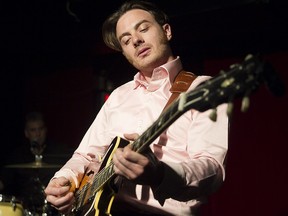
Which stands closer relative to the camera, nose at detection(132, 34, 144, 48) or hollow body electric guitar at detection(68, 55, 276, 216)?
hollow body electric guitar at detection(68, 55, 276, 216)

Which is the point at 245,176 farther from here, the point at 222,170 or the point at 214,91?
the point at 214,91

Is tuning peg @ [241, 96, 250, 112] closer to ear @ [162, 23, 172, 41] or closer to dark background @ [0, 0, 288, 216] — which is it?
ear @ [162, 23, 172, 41]

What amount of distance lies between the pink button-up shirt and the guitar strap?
0.03m

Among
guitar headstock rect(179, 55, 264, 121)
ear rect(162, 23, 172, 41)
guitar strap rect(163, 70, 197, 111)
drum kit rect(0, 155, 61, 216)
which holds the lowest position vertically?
drum kit rect(0, 155, 61, 216)

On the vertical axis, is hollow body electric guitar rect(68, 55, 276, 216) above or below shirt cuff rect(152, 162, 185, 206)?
above

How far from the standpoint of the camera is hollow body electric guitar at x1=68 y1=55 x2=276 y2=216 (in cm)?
126

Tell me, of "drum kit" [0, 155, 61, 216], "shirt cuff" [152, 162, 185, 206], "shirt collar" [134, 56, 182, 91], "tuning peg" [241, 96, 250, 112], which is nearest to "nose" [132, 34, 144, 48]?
"shirt collar" [134, 56, 182, 91]

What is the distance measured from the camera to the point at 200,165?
5.57ft

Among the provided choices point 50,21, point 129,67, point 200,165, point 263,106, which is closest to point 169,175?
point 200,165

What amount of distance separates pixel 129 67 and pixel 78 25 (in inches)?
30.3

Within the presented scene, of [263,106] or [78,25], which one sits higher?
[78,25]

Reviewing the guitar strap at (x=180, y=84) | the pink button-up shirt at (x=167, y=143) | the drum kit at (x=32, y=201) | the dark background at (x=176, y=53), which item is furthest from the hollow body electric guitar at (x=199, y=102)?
the dark background at (x=176, y=53)

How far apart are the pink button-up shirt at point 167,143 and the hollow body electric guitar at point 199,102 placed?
0.13 m

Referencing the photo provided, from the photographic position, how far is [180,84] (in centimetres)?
206
